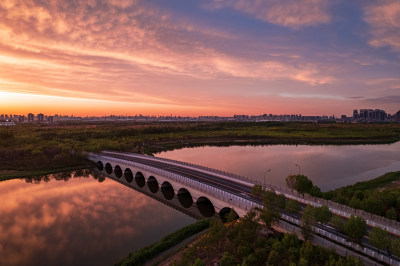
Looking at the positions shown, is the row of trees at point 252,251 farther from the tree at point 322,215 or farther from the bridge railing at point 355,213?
the bridge railing at point 355,213

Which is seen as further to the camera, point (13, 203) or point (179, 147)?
point (179, 147)

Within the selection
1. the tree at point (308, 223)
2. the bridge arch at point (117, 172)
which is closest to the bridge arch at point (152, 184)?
the bridge arch at point (117, 172)

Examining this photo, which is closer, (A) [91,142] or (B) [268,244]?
(B) [268,244]

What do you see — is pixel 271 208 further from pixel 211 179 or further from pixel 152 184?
pixel 152 184

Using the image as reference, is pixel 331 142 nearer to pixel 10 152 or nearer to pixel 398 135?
pixel 398 135

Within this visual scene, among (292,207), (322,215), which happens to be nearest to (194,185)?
(292,207)

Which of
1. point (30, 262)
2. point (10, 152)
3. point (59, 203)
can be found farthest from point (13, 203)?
point (10, 152)
